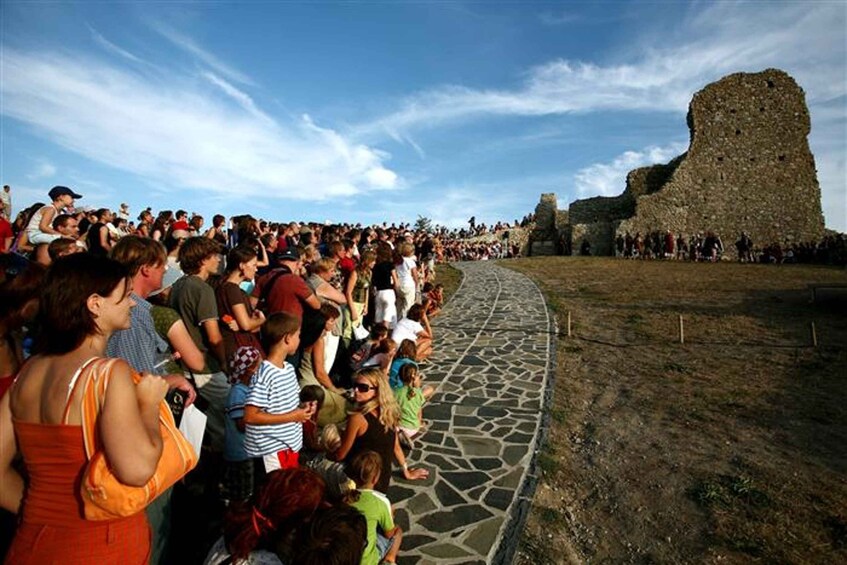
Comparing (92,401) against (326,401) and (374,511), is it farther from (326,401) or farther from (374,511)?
(326,401)

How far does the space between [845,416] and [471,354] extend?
5906 millimetres

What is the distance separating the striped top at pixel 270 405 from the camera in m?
3.41

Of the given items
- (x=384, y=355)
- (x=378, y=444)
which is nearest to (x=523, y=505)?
(x=378, y=444)

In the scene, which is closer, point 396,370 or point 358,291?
point 396,370

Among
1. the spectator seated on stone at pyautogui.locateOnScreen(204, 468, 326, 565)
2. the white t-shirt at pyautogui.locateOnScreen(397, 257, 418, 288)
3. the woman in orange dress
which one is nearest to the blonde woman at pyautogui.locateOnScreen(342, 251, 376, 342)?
the white t-shirt at pyautogui.locateOnScreen(397, 257, 418, 288)

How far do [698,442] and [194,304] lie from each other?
20.3ft

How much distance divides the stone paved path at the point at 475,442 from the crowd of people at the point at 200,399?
1.30 ft

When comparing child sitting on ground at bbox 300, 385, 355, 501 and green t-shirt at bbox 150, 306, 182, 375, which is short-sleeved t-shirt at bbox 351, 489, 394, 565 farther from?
green t-shirt at bbox 150, 306, 182, 375

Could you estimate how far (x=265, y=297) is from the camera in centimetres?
524

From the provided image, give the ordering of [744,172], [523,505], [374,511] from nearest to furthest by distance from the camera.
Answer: [374,511] < [523,505] < [744,172]

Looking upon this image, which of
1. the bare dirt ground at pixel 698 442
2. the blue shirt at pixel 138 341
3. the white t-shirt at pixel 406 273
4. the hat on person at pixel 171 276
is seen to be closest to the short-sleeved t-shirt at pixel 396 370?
the bare dirt ground at pixel 698 442

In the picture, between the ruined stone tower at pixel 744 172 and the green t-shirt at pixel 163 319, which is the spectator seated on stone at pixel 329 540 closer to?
the green t-shirt at pixel 163 319

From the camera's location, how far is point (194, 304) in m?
3.94

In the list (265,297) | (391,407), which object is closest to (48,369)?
(391,407)
